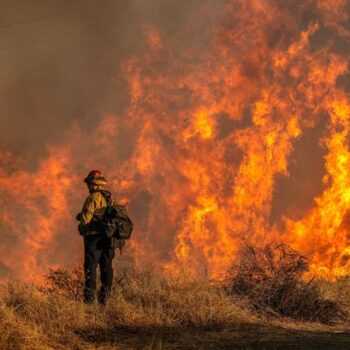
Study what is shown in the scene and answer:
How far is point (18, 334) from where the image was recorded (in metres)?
5.36

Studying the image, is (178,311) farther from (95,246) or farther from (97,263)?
(95,246)

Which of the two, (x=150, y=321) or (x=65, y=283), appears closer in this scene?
(x=150, y=321)

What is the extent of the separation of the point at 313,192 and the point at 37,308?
889 cm

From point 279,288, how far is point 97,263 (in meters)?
2.46

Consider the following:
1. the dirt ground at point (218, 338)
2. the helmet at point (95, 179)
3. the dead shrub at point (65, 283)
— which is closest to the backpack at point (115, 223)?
the helmet at point (95, 179)

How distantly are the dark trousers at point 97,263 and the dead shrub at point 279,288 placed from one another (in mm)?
1796

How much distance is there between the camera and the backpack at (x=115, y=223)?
7.23 meters

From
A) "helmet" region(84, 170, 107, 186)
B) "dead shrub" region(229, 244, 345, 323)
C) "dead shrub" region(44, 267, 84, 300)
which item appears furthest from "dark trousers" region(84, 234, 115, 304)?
"dead shrub" region(229, 244, 345, 323)

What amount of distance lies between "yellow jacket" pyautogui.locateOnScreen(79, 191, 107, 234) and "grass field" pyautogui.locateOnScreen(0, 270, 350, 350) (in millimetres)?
877

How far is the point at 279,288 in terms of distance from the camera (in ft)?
25.0

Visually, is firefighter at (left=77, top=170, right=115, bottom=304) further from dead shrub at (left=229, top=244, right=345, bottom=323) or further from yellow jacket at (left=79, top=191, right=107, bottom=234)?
dead shrub at (left=229, top=244, right=345, bottom=323)

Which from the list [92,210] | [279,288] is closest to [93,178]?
[92,210]

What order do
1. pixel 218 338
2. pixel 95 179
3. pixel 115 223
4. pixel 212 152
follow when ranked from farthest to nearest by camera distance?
pixel 212 152, pixel 95 179, pixel 115 223, pixel 218 338

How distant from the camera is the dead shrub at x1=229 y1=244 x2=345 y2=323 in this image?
7.46 m
